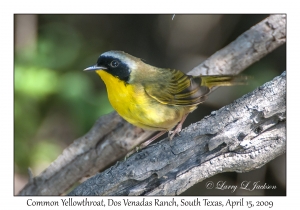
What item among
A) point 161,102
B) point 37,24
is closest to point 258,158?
point 161,102

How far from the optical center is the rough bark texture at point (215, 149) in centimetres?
276

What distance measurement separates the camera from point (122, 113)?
292 centimetres

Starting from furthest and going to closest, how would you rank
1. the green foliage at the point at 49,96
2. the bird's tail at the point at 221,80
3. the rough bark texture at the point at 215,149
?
the green foliage at the point at 49,96, the bird's tail at the point at 221,80, the rough bark texture at the point at 215,149

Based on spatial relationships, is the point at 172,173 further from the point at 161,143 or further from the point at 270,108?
the point at 270,108

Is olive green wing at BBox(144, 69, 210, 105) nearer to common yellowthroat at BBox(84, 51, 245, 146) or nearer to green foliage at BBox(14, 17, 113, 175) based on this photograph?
common yellowthroat at BBox(84, 51, 245, 146)

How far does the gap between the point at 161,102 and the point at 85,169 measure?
151 centimetres

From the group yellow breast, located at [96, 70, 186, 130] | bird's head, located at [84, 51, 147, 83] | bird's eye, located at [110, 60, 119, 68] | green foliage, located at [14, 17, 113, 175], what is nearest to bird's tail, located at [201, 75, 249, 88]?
yellow breast, located at [96, 70, 186, 130]

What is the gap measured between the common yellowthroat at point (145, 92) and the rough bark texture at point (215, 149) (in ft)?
0.67

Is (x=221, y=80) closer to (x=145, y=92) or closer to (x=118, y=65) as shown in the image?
(x=145, y=92)

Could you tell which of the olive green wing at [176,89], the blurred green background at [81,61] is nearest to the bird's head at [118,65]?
the olive green wing at [176,89]

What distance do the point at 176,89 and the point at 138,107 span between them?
0.48 metres

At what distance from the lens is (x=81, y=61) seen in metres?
4.36

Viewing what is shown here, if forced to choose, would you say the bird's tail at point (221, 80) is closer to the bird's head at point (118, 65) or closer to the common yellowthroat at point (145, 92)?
the common yellowthroat at point (145, 92)

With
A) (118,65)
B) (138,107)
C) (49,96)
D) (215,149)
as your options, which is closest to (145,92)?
(138,107)
